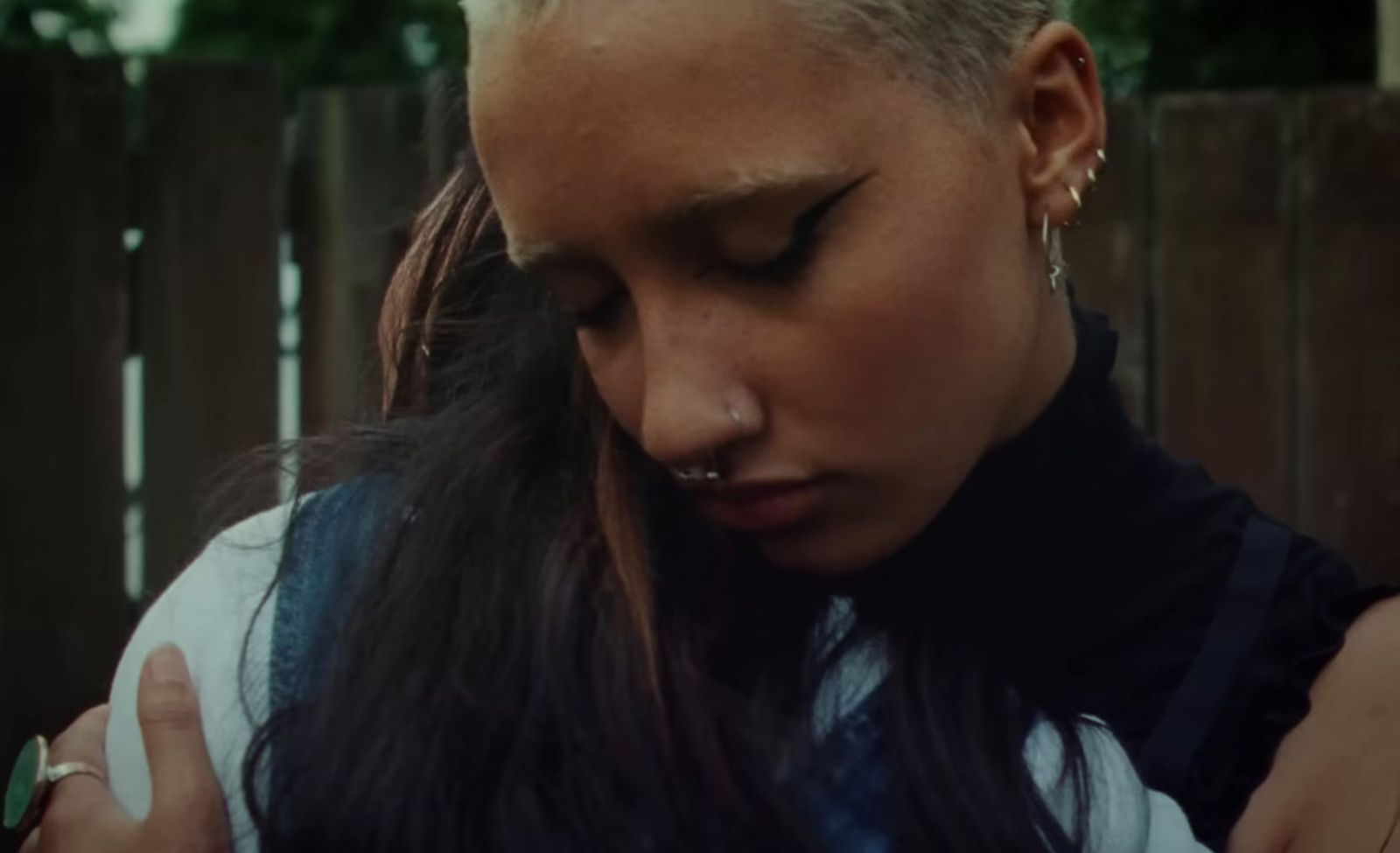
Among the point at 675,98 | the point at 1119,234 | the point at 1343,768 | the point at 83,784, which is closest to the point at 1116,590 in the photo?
the point at 1343,768

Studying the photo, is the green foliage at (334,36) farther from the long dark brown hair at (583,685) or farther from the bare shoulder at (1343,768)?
the bare shoulder at (1343,768)

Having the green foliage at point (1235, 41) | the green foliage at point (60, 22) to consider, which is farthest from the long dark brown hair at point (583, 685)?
the green foliage at point (60, 22)

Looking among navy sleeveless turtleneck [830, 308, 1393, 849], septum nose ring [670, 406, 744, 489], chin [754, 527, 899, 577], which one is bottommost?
navy sleeveless turtleneck [830, 308, 1393, 849]

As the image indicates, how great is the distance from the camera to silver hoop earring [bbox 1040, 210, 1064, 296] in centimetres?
162

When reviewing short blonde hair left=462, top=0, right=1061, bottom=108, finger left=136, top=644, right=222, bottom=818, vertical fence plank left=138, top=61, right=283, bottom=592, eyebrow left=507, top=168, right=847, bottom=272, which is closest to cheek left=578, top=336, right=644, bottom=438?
eyebrow left=507, top=168, right=847, bottom=272

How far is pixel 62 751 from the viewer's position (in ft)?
5.94

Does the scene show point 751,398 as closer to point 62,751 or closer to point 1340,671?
point 1340,671

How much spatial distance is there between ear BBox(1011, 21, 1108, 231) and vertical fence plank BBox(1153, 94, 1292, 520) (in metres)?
2.41

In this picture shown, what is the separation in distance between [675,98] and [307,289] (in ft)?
8.42

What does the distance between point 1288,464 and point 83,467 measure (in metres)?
2.15

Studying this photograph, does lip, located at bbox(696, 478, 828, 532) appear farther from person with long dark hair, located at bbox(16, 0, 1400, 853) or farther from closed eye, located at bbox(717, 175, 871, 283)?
closed eye, located at bbox(717, 175, 871, 283)

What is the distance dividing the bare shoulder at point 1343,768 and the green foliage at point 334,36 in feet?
20.1

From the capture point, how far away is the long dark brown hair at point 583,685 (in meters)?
1.47

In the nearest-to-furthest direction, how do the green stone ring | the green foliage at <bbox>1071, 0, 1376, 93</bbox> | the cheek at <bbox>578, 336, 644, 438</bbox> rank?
the cheek at <bbox>578, 336, 644, 438</bbox>, the green stone ring, the green foliage at <bbox>1071, 0, 1376, 93</bbox>
